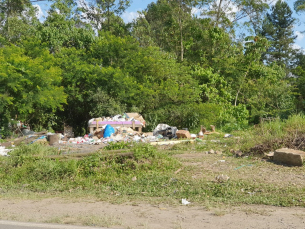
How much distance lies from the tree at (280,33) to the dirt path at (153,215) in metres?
38.2

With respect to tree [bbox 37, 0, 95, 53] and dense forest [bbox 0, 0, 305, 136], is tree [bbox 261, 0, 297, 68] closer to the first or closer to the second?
dense forest [bbox 0, 0, 305, 136]

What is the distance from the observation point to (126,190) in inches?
263

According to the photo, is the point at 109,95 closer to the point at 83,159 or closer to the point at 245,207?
the point at 83,159

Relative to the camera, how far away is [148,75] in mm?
21172

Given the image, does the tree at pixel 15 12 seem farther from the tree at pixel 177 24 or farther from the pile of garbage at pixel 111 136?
the pile of garbage at pixel 111 136

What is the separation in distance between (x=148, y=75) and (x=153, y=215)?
1653 cm

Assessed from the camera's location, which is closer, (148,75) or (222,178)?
(222,178)

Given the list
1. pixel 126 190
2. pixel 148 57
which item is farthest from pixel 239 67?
pixel 126 190

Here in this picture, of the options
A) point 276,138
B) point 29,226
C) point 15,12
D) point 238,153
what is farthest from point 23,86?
point 15,12

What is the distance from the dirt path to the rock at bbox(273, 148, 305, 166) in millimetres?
3047

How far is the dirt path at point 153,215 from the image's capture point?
15.2 ft

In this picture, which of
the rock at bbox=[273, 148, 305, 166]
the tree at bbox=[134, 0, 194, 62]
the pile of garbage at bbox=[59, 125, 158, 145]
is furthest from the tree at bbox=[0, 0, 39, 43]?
the rock at bbox=[273, 148, 305, 166]

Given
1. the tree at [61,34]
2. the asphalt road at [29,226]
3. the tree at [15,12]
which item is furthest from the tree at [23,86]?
the tree at [15,12]

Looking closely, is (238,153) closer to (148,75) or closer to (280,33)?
(148,75)
